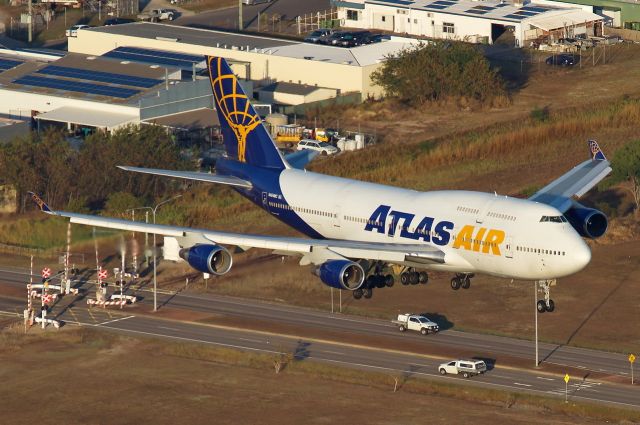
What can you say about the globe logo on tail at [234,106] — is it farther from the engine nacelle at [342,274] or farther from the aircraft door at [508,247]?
the aircraft door at [508,247]

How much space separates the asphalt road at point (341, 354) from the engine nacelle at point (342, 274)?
69.4 ft

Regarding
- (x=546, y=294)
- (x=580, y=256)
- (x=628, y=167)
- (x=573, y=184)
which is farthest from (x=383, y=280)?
(x=628, y=167)

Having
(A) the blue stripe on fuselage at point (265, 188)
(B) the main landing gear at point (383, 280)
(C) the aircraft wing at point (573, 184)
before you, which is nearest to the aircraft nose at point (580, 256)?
(C) the aircraft wing at point (573, 184)

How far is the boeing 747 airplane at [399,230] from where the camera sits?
123375 mm

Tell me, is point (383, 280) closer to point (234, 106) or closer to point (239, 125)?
point (239, 125)

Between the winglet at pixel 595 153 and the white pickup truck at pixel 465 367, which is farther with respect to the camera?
the winglet at pixel 595 153

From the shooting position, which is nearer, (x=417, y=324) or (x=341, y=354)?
(x=341, y=354)

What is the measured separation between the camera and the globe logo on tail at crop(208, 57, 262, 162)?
15350cm

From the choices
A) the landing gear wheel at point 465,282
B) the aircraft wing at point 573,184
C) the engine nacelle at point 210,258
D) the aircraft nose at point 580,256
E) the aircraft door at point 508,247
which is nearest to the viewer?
the aircraft nose at point 580,256

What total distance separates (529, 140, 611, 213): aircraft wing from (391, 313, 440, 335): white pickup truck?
19.7 m

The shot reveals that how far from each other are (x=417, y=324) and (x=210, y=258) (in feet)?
115

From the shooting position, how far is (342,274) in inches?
5012

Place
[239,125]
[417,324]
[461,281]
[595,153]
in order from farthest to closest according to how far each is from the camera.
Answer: [417,324] < [239,125] < [595,153] < [461,281]

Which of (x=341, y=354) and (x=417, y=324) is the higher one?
(x=417, y=324)
